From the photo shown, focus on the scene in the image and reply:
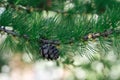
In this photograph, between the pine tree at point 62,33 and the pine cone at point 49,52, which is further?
the pine cone at point 49,52

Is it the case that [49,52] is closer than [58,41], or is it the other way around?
[58,41]

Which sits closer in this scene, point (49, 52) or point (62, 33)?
point (62, 33)

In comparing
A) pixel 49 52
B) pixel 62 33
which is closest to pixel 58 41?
pixel 62 33

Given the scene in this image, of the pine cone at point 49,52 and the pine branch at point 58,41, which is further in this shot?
the pine cone at point 49,52

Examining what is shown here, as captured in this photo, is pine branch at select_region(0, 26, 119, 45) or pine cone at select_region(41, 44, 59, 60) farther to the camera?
pine cone at select_region(41, 44, 59, 60)

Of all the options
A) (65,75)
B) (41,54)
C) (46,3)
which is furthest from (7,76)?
(41,54)

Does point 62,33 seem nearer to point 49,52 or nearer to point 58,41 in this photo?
point 58,41

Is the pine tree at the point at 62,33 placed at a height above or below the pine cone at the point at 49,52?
above

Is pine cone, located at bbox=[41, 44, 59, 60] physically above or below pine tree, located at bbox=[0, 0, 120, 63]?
below
